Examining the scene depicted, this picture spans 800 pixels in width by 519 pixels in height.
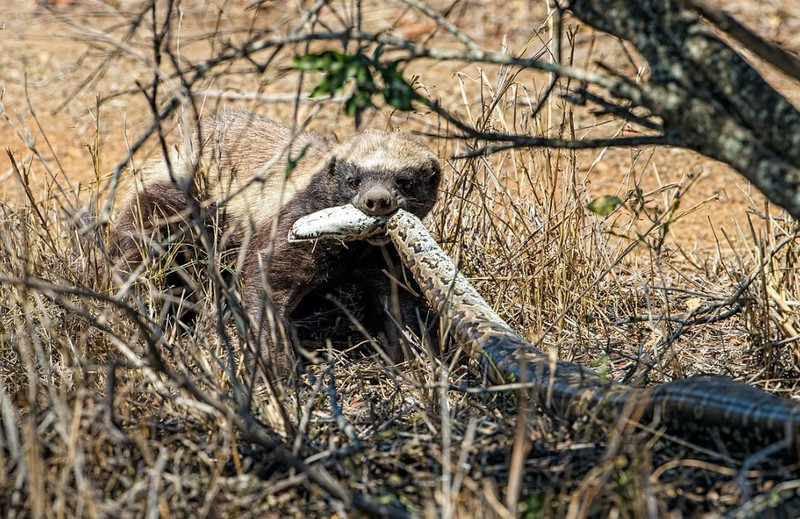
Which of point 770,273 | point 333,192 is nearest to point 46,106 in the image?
point 333,192

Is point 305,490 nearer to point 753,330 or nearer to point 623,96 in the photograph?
point 623,96

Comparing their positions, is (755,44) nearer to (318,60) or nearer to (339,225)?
(318,60)

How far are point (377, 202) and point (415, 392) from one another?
38.0 inches

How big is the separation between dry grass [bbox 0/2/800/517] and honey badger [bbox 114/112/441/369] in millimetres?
253

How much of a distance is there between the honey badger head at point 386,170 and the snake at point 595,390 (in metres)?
0.42

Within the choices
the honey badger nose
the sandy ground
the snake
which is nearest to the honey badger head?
the honey badger nose

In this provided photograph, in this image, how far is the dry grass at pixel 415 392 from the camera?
2574 millimetres

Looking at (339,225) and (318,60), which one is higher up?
(318,60)

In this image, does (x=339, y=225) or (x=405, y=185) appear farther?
(x=405, y=185)

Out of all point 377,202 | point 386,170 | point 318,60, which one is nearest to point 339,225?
point 377,202

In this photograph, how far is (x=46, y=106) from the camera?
→ 862cm

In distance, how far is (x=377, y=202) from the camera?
4.34m

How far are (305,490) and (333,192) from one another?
2184mm

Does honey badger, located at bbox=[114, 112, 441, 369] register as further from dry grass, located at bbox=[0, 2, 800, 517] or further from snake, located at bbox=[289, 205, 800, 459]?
snake, located at bbox=[289, 205, 800, 459]
